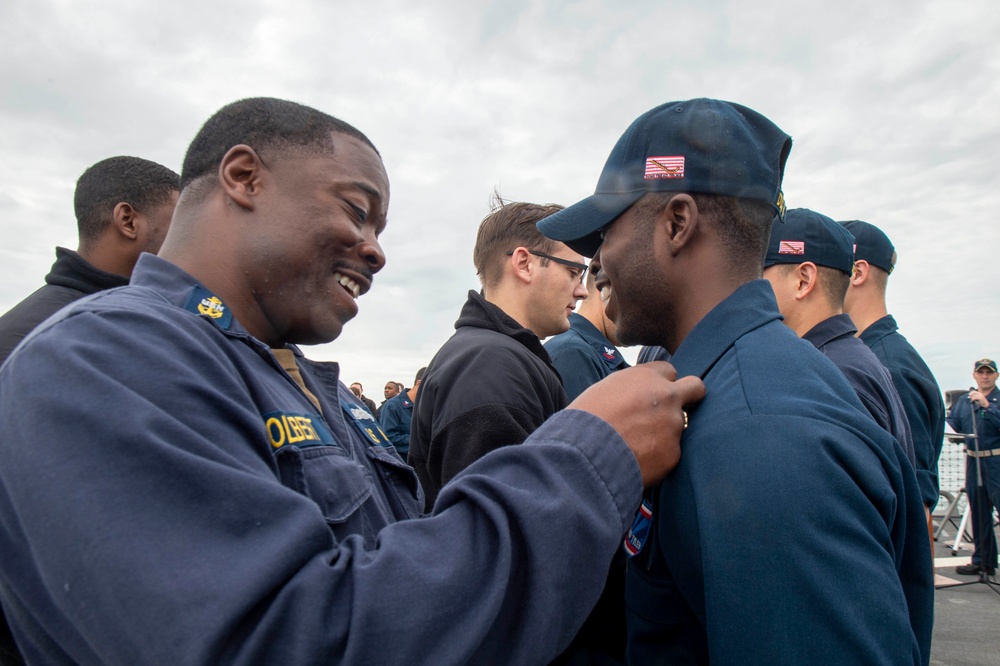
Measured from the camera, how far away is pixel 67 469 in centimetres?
91

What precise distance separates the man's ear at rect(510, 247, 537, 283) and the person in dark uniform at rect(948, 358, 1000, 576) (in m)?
7.50

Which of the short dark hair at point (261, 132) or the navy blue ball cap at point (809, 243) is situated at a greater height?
A: the navy blue ball cap at point (809, 243)

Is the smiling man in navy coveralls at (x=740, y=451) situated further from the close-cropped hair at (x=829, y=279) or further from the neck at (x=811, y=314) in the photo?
the neck at (x=811, y=314)

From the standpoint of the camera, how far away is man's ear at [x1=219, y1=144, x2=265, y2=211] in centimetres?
171

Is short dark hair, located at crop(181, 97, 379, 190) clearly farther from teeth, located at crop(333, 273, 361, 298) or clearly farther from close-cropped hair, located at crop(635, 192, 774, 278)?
close-cropped hair, located at crop(635, 192, 774, 278)

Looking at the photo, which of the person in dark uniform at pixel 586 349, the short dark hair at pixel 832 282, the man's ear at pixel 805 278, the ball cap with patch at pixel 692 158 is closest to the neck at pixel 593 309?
the person in dark uniform at pixel 586 349

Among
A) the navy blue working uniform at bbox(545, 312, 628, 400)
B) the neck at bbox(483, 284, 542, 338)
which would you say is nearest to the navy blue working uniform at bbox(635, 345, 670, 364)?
the navy blue working uniform at bbox(545, 312, 628, 400)

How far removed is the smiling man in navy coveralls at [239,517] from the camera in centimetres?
89

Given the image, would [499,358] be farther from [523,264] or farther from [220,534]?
[220,534]

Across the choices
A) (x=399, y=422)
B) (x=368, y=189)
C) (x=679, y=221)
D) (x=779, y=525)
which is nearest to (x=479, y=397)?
(x=368, y=189)

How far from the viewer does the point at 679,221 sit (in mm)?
1751

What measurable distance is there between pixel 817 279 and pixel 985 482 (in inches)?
283

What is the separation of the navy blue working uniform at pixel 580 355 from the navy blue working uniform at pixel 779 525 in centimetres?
205

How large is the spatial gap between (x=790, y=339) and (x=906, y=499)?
475 millimetres
